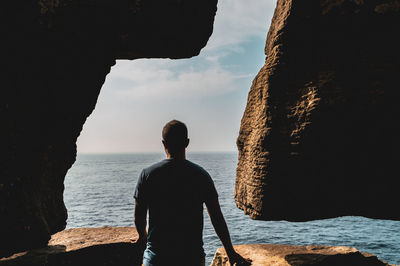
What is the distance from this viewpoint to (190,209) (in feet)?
8.05

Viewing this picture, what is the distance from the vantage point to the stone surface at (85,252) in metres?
5.39

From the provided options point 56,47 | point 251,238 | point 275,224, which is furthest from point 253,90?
point 275,224

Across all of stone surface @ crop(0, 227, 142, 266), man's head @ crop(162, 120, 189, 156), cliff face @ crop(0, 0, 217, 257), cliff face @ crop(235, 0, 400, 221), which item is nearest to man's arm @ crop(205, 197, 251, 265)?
man's head @ crop(162, 120, 189, 156)

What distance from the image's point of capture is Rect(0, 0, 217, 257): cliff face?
13.2 ft

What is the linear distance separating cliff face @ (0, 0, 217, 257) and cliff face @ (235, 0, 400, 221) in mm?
1728

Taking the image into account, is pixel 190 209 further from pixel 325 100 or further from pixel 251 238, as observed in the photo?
pixel 251 238

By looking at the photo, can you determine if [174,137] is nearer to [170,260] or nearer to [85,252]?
[170,260]

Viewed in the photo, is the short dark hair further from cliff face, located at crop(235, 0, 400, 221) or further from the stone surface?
the stone surface

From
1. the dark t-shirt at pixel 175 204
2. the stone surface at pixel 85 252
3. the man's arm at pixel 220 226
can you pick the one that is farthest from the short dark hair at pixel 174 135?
the stone surface at pixel 85 252

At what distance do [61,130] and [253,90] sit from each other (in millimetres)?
3725

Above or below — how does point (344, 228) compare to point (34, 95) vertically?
below

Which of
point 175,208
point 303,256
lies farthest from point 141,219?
point 303,256

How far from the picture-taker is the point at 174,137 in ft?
8.41

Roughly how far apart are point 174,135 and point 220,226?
93 cm
